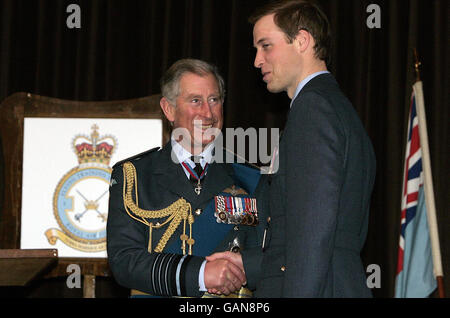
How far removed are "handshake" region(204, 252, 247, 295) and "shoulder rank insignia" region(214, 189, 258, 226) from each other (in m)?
0.21

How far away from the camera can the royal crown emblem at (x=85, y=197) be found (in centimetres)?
355

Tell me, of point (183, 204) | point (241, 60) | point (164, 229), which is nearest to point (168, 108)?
point (183, 204)

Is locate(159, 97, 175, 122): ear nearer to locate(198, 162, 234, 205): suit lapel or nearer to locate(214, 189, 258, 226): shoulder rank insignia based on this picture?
locate(198, 162, 234, 205): suit lapel

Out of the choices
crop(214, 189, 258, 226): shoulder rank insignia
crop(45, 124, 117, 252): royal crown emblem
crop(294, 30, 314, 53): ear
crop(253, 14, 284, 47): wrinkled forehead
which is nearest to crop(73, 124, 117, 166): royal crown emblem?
crop(45, 124, 117, 252): royal crown emblem

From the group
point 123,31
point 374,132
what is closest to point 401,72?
point 374,132

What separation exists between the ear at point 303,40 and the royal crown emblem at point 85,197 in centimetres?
180

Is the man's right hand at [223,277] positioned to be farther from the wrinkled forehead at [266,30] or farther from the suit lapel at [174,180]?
the wrinkled forehead at [266,30]

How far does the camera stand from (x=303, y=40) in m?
2.08

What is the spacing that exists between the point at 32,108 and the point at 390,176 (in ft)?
7.39

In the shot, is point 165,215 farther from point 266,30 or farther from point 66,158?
point 66,158

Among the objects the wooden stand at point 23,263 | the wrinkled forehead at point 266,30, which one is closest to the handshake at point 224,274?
the wooden stand at point 23,263

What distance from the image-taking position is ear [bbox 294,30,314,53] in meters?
2.08

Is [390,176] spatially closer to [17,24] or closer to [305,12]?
[305,12]

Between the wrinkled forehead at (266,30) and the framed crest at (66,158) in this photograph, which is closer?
the wrinkled forehead at (266,30)
